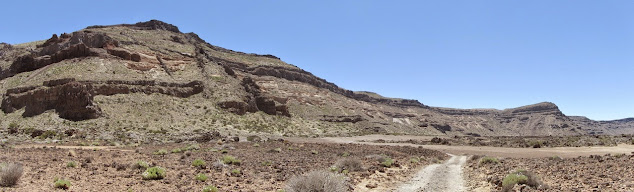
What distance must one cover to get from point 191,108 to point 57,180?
53.7 metres

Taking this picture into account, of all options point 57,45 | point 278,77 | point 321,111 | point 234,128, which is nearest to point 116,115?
point 234,128

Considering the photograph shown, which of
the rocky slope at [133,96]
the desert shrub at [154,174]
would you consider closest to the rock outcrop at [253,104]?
the rocky slope at [133,96]

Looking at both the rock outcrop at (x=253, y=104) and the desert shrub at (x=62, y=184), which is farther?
the rock outcrop at (x=253, y=104)

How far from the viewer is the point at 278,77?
139250 mm

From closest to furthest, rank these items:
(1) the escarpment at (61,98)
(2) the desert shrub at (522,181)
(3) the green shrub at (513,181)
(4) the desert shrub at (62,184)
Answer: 1. (4) the desert shrub at (62,184)
2. (2) the desert shrub at (522,181)
3. (3) the green shrub at (513,181)
4. (1) the escarpment at (61,98)

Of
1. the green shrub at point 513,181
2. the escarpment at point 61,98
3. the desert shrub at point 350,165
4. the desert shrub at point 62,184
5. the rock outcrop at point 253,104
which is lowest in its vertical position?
the desert shrub at point 62,184

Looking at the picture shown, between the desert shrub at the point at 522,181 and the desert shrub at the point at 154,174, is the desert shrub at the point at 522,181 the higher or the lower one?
the higher one

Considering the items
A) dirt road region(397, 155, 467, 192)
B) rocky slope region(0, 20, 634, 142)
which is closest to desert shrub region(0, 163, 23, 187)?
dirt road region(397, 155, 467, 192)

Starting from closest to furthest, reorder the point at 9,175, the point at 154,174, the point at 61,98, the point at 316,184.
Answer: the point at 316,184
the point at 9,175
the point at 154,174
the point at 61,98

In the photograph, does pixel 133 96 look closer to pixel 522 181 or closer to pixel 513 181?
pixel 513 181

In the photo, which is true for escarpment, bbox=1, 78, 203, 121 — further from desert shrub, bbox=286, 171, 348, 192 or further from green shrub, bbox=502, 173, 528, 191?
green shrub, bbox=502, 173, 528, 191

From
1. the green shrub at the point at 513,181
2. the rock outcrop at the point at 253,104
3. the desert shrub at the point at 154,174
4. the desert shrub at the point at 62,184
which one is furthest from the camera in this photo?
the rock outcrop at the point at 253,104

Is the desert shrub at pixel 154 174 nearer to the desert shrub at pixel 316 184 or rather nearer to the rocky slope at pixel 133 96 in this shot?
the desert shrub at pixel 316 184

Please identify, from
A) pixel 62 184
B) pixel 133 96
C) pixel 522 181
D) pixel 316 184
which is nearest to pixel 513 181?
pixel 522 181
